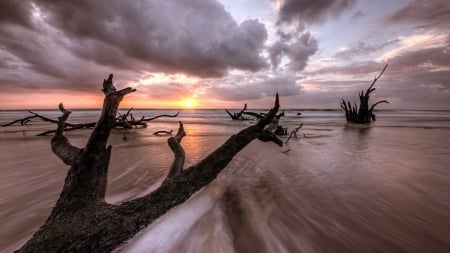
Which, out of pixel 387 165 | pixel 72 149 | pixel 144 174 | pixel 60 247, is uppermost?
pixel 72 149

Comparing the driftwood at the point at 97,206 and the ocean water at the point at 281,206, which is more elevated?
the driftwood at the point at 97,206

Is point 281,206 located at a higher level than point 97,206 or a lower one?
lower

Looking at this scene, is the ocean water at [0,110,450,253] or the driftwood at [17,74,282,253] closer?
the driftwood at [17,74,282,253]

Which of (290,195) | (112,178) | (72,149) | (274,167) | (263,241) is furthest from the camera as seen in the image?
(274,167)

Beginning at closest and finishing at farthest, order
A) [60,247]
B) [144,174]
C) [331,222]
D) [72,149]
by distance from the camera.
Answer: [60,247] < [331,222] < [72,149] < [144,174]

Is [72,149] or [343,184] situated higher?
[72,149]

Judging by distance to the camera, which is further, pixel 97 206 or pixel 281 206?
pixel 281 206

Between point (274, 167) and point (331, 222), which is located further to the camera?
point (274, 167)

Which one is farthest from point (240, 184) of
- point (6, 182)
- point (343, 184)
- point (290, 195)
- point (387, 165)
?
point (6, 182)

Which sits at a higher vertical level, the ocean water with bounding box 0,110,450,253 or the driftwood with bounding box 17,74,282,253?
the driftwood with bounding box 17,74,282,253

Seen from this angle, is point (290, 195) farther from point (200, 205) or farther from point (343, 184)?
point (200, 205)

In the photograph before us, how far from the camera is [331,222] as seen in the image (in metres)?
2.40

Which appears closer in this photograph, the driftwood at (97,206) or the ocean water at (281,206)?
the driftwood at (97,206)

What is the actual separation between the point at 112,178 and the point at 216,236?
9.98 ft
